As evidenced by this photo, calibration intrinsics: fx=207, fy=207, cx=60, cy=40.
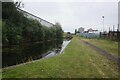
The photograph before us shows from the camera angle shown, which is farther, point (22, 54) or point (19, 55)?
point (22, 54)

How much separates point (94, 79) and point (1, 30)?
23.0 meters

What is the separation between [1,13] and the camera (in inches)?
1246

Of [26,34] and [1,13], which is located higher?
[1,13]

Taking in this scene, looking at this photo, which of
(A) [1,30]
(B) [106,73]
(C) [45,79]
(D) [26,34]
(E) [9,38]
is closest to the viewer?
(C) [45,79]

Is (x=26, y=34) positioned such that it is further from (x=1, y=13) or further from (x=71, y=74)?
(x=71, y=74)

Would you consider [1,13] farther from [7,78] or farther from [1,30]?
[7,78]

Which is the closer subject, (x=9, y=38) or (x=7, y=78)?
(x=7, y=78)

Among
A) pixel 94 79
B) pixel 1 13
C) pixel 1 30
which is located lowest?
pixel 94 79

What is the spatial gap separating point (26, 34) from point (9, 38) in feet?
41.0

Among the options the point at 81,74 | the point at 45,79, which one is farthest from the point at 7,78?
the point at 81,74

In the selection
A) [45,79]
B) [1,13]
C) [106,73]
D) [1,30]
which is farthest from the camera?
[1,13]

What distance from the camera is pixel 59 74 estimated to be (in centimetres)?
915

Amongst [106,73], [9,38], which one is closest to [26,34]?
[9,38]

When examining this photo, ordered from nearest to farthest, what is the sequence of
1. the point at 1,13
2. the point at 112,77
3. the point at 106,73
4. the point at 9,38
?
the point at 112,77, the point at 106,73, the point at 1,13, the point at 9,38
